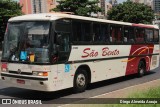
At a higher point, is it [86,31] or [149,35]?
[86,31]

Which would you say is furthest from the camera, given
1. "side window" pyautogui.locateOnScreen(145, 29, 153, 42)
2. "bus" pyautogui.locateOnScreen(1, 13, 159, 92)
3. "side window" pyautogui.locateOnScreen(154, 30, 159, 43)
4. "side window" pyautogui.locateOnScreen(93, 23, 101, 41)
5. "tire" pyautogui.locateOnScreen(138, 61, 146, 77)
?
"side window" pyautogui.locateOnScreen(154, 30, 159, 43)

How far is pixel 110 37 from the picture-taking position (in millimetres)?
15148

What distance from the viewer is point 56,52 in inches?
461

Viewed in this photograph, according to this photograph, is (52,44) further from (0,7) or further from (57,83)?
(0,7)

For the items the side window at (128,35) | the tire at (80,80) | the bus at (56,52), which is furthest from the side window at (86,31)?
the side window at (128,35)

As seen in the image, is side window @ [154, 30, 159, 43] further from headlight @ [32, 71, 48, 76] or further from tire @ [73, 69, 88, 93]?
headlight @ [32, 71, 48, 76]

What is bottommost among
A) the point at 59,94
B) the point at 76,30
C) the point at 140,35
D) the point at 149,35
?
the point at 59,94

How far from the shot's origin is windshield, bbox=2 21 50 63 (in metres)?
11.5

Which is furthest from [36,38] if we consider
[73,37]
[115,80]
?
[115,80]

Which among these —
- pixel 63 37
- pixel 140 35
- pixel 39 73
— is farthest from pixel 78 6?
pixel 39 73

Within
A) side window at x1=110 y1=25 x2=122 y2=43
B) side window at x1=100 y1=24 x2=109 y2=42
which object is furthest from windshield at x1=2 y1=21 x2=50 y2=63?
side window at x1=110 y1=25 x2=122 y2=43

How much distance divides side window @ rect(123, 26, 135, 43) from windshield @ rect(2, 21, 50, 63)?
18.4 ft

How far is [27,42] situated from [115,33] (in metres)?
4.90

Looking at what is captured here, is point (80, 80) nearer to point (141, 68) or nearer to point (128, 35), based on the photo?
point (128, 35)
